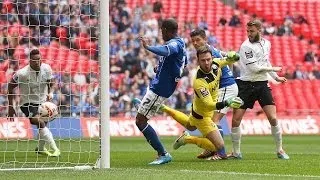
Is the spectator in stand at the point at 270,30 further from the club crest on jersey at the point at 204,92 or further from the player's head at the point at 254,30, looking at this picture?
the club crest on jersey at the point at 204,92

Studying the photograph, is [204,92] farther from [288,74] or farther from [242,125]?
[288,74]

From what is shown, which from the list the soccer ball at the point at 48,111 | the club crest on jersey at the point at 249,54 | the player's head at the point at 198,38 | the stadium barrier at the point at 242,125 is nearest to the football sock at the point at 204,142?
the player's head at the point at 198,38

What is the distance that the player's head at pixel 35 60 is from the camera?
16234mm

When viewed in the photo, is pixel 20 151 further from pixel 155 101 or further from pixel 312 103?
pixel 312 103

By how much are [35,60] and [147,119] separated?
3.23m

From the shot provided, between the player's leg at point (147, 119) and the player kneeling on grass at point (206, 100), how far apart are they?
0.37 metres

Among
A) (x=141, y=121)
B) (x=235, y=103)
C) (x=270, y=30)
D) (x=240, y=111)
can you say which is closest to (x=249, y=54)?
(x=240, y=111)

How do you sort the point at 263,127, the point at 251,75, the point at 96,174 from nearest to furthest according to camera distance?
the point at 96,174, the point at 251,75, the point at 263,127

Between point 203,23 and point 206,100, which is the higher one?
point 206,100

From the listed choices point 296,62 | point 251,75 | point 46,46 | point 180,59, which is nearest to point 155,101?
point 180,59

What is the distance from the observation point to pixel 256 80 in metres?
15.2

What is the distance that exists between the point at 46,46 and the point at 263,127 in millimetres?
7302

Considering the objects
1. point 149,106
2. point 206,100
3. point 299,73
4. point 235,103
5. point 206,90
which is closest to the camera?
point 235,103

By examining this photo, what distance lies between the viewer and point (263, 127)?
28.3 m
